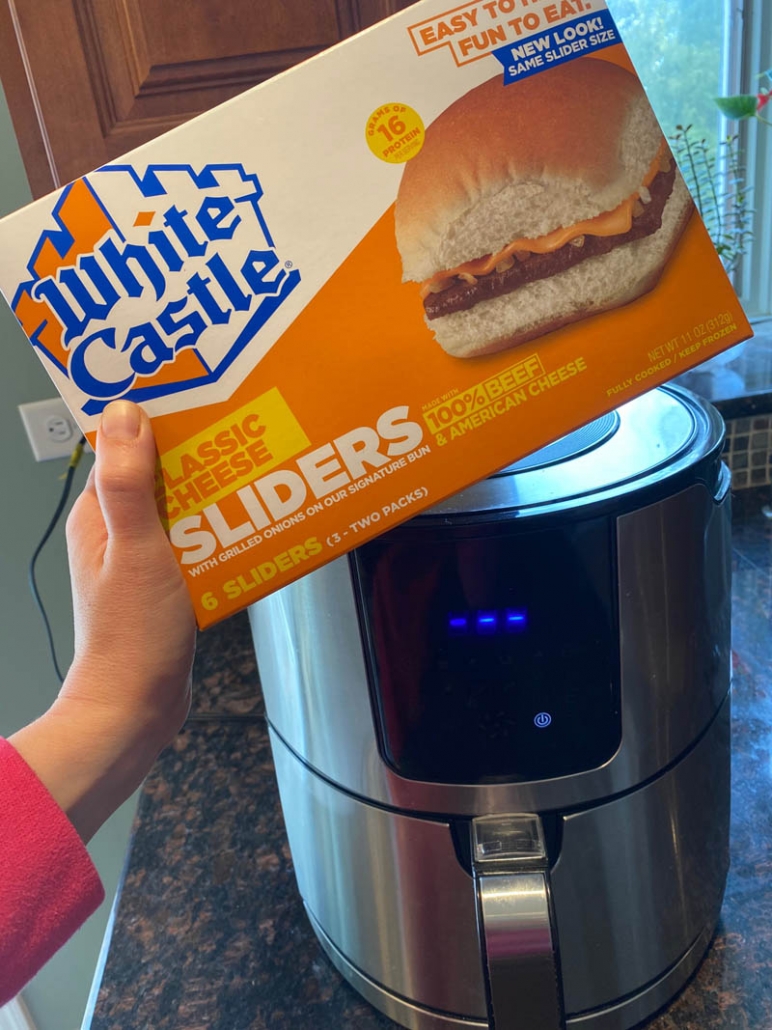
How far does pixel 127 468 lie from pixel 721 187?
3.86ft

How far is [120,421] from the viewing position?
1.18ft

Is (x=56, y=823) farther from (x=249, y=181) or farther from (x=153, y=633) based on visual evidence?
(x=249, y=181)

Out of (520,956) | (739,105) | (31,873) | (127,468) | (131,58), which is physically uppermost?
(131,58)

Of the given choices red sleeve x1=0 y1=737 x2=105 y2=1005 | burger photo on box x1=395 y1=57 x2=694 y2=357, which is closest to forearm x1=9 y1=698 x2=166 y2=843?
red sleeve x1=0 y1=737 x2=105 y2=1005

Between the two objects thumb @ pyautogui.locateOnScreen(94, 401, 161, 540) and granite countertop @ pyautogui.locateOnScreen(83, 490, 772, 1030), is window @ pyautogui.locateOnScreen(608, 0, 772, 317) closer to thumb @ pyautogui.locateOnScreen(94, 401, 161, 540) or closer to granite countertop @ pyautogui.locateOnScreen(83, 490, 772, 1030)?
granite countertop @ pyautogui.locateOnScreen(83, 490, 772, 1030)

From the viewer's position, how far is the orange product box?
1.17 feet

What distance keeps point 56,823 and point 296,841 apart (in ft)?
0.73

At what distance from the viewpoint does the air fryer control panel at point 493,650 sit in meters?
0.41

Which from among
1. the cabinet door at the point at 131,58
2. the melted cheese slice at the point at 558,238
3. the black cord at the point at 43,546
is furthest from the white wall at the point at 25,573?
the melted cheese slice at the point at 558,238

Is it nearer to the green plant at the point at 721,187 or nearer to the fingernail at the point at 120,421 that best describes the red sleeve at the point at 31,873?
the fingernail at the point at 120,421

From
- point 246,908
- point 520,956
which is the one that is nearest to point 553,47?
point 520,956

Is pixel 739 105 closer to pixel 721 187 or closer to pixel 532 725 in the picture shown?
pixel 721 187

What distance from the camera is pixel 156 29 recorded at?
62cm

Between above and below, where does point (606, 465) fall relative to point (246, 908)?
above
